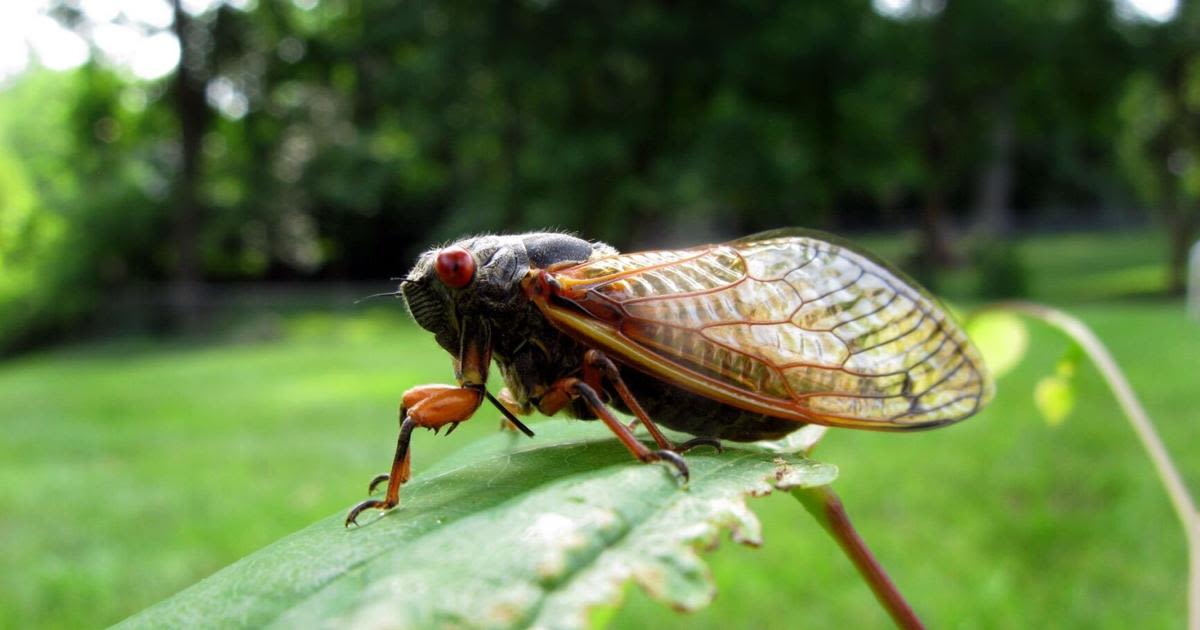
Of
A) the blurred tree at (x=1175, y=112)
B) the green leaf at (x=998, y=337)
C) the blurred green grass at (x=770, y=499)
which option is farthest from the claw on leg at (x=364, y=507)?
the blurred tree at (x=1175, y=112)

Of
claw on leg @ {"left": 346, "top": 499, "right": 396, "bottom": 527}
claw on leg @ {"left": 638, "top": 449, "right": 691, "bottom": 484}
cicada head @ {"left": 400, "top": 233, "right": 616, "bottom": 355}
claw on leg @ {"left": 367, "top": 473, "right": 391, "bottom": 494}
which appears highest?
cicada head @ {"left": 400, "top": 233, "right": 616, "bottom": 355}

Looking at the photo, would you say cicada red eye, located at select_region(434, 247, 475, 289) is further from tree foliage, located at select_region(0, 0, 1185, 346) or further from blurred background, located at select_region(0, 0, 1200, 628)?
tree foliage, located at select_region(0, 0, 1185, 346)

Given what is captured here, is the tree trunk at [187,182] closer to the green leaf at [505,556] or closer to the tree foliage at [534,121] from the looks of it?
the tree foliage at [534,121]

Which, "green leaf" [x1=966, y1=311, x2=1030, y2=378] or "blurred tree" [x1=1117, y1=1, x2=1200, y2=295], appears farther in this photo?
"blurred tree" [x1=1117, y1=1, x2=1200, y2=295]

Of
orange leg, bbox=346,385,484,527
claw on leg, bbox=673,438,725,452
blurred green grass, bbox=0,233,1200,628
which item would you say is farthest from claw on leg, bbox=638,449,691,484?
blurred green grass, bbox=0,233,1200,628

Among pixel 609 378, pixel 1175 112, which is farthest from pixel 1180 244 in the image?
pixel 609 378
